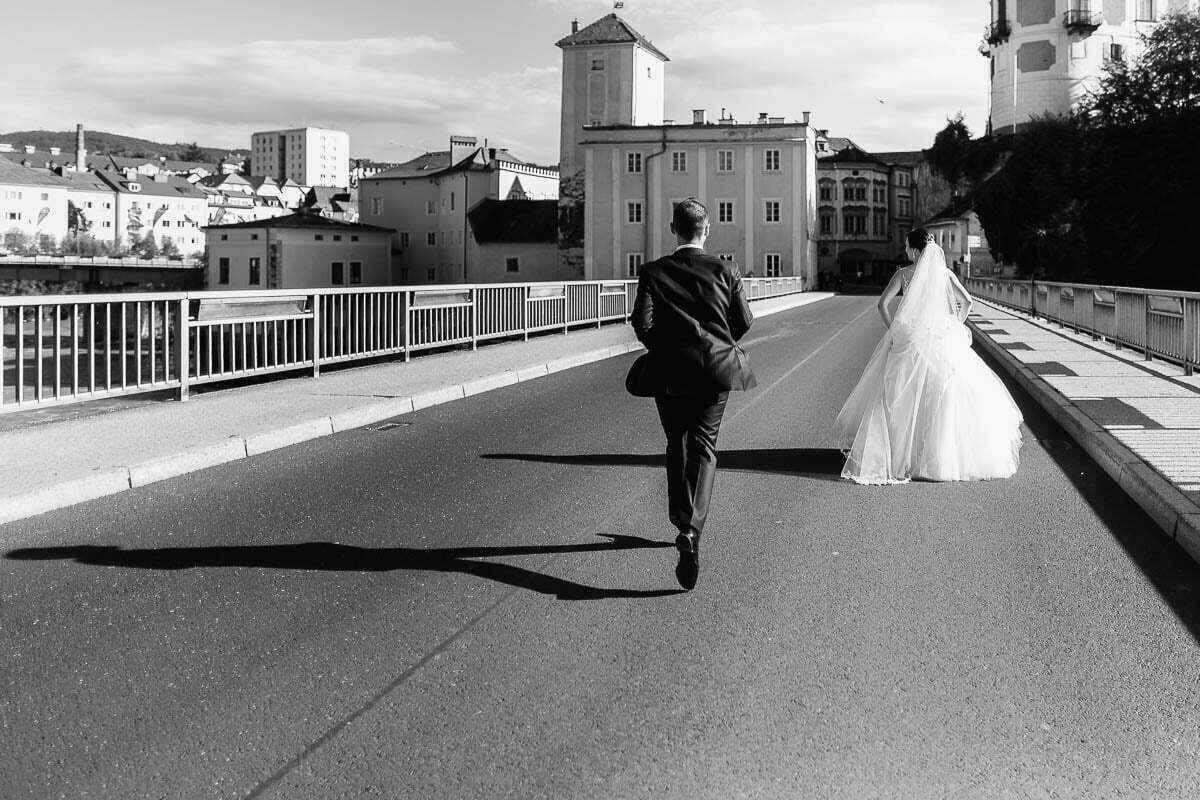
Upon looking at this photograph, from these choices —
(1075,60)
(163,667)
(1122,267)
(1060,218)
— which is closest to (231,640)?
(163,667)

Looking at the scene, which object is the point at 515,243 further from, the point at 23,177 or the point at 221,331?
the point at 23,177

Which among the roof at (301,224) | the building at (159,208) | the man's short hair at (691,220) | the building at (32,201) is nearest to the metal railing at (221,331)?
the man's short hair at (691,220)

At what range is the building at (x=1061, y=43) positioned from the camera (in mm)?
82625

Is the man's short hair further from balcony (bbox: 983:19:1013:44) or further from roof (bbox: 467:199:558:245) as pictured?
balcony (bbox: 983:19:1013:44)

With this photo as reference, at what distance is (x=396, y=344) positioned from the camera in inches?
709

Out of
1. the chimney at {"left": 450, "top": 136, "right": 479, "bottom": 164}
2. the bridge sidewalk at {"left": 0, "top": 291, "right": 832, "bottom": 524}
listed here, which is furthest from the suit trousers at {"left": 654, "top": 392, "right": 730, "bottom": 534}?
the chimney at {"left": 450, "top": 136, "right": 479, "bottom": 164}

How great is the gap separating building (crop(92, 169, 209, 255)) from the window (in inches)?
4766

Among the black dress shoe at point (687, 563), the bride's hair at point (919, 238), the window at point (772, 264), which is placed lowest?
the black dress shoe at point (687, 563)

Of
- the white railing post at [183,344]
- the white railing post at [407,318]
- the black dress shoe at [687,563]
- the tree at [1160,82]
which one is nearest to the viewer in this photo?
the black dress shoe at [687,563]

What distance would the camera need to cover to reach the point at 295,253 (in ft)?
294

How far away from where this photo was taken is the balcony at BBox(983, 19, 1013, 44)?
85.8 m

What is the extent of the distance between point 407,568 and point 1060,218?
72.4 metres

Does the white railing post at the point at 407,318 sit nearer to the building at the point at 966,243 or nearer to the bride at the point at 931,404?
the bride at the point at 931,404

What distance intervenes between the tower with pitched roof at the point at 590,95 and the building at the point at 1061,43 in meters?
28.3
